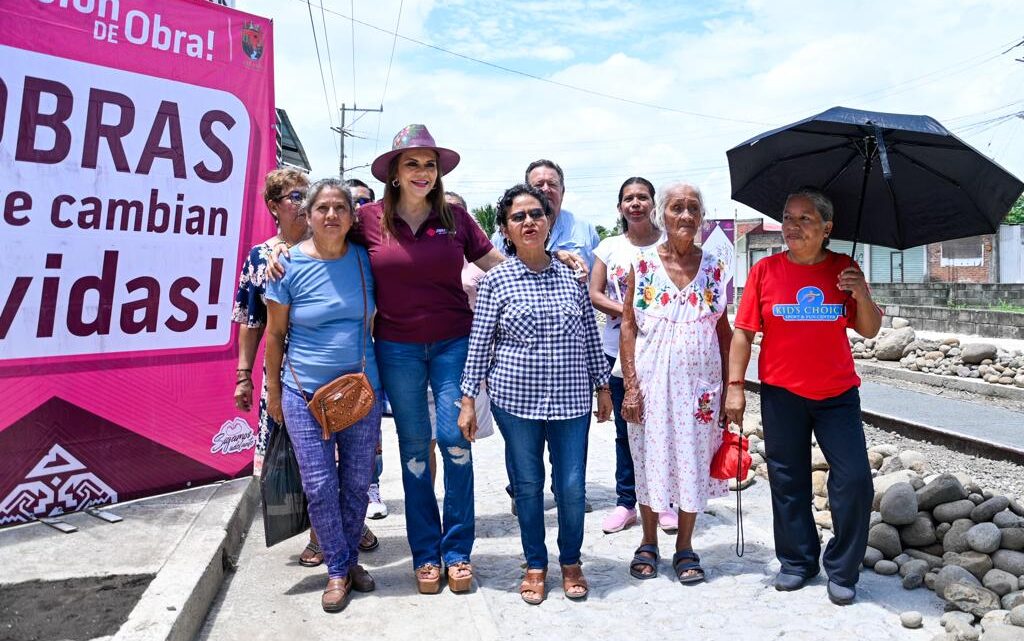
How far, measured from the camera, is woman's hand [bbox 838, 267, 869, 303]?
3623mm

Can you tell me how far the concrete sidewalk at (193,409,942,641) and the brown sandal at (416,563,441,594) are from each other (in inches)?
1.5

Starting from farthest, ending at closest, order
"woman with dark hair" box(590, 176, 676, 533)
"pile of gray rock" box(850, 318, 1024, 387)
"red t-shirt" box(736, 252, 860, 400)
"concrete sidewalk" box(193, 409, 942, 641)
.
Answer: "pile of gray rock" box(850, 318, 1024, 387)
"woman with dark hair" box(590, 176, 676, 533)
"red t-shirt" box(736, 252, 860, 400)
"concrete sidewalk" box(193, 409, 942, 641)

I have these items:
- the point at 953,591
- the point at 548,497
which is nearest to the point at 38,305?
the point at 548,497

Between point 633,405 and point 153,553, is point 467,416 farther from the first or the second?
point 153,553

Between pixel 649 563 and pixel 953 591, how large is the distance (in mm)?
1389

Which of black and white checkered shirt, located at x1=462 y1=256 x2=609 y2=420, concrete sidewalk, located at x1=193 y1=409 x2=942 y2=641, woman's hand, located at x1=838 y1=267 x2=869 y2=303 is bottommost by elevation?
concrete sidewalk, located at x1=193 y1=409 x2=942 y2=641

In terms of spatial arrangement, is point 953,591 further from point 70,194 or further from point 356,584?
point 70,194

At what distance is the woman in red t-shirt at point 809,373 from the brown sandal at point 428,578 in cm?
163

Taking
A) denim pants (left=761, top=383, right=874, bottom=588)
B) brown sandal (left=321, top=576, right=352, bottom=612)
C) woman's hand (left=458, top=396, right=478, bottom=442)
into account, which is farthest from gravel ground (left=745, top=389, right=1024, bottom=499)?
brown sandal (left=321, top=576, right=352, bottom=612)

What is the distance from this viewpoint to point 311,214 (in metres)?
3.70

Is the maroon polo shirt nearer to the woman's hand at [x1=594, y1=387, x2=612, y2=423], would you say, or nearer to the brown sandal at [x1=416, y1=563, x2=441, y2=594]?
the woman's hand at [x1=594, y1=387, x2=612, y2=423]

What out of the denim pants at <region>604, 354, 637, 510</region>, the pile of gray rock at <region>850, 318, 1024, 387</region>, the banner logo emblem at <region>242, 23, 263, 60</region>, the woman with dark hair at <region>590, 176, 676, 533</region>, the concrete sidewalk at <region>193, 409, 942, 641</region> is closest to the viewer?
the concrete sidewalk at <region>193, 409, 942, 641</region>

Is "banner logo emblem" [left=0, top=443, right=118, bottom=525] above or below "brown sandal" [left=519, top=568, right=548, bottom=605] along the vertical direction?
above

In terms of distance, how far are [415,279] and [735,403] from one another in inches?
64.8
